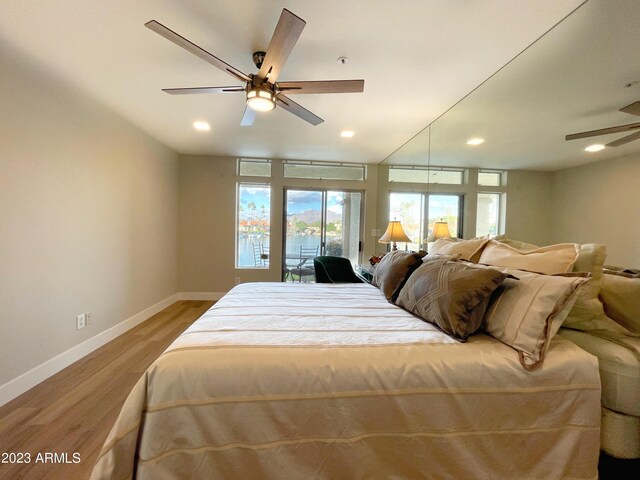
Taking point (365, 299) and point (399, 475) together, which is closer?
point (399, 475)

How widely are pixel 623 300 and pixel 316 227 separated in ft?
12.6

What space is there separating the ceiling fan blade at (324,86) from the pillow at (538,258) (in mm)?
1392

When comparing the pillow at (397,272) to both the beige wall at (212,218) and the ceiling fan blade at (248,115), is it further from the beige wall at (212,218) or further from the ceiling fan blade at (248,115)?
the beige wall at (212,218)

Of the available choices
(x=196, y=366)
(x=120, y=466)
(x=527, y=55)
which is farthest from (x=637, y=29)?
(x=120, y=466)

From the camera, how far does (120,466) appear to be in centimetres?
88

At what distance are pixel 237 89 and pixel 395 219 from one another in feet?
9.15

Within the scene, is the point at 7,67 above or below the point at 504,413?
above

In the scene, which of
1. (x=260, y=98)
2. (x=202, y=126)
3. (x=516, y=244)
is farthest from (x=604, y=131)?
(x=202, y=126)

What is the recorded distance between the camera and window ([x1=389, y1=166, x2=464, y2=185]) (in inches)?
101

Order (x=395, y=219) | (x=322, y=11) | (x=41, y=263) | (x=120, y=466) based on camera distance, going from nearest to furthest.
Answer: (x=120, y=466) < (x=322, y=11) < (x=41, y=263) < (x=395, y=219)

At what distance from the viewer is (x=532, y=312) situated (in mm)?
1124

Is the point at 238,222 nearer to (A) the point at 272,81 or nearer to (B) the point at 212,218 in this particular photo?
(B) the point at 212,218

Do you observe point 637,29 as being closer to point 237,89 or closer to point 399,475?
point 237,89

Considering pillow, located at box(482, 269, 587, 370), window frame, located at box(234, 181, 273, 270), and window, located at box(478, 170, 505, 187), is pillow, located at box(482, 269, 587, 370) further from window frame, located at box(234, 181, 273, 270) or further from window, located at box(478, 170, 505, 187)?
window frame, located at box(234, 181, 273, 270)
